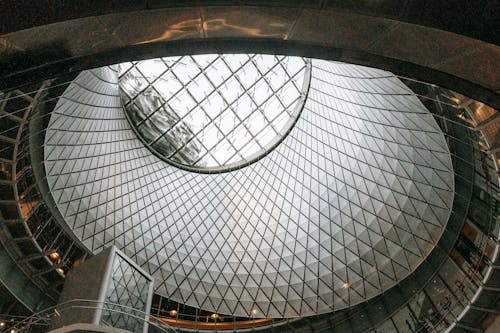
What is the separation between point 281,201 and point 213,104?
12473mm

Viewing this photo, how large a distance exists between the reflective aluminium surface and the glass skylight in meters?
1.66

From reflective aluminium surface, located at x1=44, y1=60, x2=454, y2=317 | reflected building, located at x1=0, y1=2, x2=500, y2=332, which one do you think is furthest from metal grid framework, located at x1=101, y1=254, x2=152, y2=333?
reflective aluminium surface, located at x1=44, y1=60, x2=454, y2=317

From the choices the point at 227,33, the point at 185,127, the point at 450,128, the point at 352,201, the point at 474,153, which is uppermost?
the point at 185,127

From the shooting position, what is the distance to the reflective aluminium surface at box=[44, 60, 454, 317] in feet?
91.2

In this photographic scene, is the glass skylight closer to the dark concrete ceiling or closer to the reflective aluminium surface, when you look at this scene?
the reflective aluminium surface

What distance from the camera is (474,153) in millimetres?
22172

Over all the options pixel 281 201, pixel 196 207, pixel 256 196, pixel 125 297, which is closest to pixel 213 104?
pixel 256 196

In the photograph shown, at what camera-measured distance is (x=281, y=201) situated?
37156 millimetres

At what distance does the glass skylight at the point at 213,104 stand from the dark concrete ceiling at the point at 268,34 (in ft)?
95.9

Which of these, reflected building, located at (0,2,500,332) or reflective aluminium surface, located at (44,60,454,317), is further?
reflective aluminium surface, located at (44,60,454,317)

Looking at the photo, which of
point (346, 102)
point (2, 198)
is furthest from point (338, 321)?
point (2, 198)

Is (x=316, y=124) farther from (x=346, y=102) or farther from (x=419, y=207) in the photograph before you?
(x=419, y=207)

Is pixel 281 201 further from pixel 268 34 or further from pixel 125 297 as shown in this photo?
pixel 268 34

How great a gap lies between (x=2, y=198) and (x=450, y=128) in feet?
94.0
